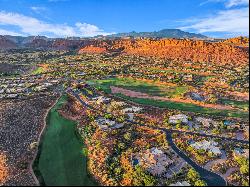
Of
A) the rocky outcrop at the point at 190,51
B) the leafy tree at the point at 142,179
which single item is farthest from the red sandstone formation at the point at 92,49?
the leafy tree at the point at 142,179

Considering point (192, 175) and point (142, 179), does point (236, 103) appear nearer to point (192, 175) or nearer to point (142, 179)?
point (192, 175)

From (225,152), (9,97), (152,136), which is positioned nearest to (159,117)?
(152,136)

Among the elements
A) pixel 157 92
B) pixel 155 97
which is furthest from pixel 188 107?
pixel 157 92

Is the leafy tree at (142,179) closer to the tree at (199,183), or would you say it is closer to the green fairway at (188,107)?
the tree at (199,183)

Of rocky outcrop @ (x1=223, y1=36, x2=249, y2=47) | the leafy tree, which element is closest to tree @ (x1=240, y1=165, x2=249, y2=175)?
the leafy tree

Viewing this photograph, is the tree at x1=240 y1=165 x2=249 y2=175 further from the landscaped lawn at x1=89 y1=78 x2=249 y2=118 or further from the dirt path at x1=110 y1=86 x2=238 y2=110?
the dirt path at x1=110 y1=86 x2=238 y2=110

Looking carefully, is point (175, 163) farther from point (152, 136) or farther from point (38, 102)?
point (38, 102)
